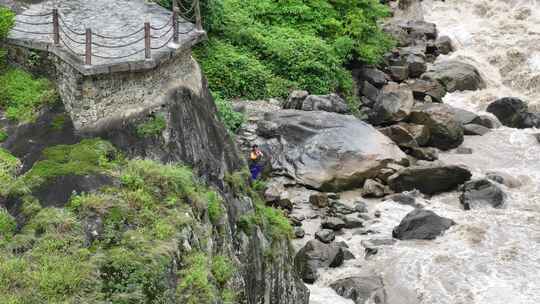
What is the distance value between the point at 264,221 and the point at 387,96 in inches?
608

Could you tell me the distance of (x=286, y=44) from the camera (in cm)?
3188

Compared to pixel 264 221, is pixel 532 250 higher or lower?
lower

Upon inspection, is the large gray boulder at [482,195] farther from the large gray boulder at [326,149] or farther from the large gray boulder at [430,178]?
the large gray boulder at [326,149]

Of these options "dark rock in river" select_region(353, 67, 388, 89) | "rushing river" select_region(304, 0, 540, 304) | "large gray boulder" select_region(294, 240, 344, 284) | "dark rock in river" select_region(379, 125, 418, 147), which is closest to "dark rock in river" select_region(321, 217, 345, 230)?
"rushing river" select_region(304, 0, 540, 304)

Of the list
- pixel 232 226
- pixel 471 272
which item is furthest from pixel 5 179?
pixel 471 272

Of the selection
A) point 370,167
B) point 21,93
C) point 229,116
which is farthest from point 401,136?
point 21,93

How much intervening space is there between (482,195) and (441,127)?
5.38m

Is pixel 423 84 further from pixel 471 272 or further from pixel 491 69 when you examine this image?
pixel 471 272

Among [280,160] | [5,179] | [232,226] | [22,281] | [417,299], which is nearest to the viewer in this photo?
[22,281]

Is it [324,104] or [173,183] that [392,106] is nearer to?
[324,104]

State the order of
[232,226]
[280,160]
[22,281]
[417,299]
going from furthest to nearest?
1. [280,160]
2. [417,299]
3. [232,226]
4. [22,281]

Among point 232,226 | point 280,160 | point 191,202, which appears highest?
point 191,202

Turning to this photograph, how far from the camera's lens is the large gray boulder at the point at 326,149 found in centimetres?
2453

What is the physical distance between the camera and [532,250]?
20219 millimetres
